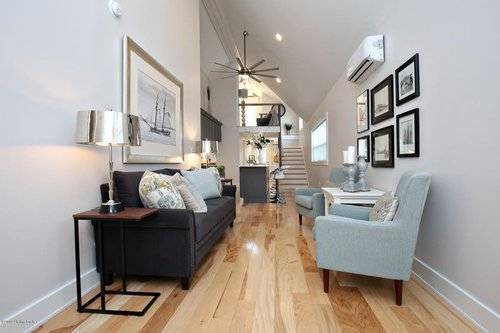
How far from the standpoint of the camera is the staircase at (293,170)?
10148 mm

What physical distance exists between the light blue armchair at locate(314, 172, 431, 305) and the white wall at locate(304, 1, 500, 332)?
10.4 inches

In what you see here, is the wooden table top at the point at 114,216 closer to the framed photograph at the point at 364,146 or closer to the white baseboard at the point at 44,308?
the white baseboard at the point at 44,308

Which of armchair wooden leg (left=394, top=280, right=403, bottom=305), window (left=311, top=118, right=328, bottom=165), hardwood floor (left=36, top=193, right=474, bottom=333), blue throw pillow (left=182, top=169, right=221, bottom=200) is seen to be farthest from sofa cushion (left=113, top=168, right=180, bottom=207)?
window (left=311, top=118, right=328, bottom=165)

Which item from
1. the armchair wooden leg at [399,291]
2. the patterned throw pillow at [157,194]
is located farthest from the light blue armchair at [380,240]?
the patterned throw pillow at [157,194]

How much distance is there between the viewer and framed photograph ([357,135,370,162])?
3.50m

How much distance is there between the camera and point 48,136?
1.81m

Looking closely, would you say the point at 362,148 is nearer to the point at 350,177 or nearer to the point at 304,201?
the point at 350,177

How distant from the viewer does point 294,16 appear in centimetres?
413

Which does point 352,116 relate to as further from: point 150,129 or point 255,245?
point 150,129

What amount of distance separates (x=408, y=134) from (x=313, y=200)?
1.65 metres

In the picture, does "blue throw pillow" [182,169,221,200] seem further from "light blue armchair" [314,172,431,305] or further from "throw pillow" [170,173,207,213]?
"light blue armchair" [314,172,431,305]

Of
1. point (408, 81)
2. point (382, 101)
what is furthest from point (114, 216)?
point (382, 101)

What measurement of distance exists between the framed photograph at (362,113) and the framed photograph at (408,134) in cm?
89

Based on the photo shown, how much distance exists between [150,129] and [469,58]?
2953 mm
